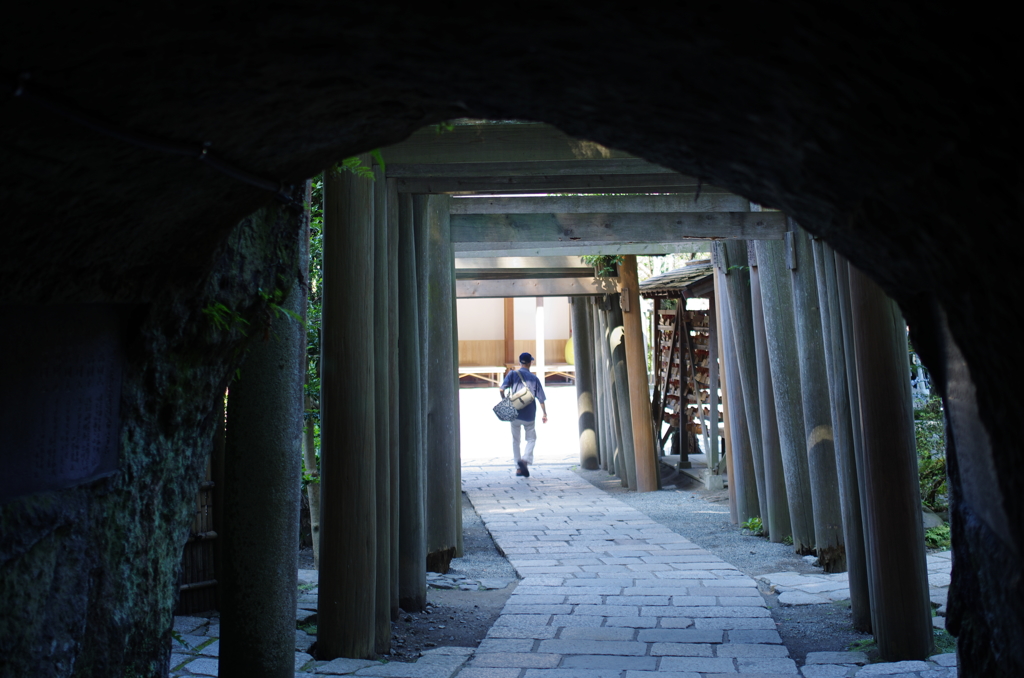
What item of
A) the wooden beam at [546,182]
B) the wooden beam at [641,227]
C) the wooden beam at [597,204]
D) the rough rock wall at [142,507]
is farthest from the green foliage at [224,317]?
the wooden beam at [597,204]

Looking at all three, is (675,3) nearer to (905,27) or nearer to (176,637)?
(905,27)

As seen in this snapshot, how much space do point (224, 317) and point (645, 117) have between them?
1.40 metres

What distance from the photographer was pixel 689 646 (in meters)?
4.30

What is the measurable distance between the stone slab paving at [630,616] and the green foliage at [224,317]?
7.02 feet

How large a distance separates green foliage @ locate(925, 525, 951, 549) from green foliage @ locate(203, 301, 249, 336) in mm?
5784

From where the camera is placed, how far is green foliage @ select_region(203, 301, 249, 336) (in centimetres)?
234

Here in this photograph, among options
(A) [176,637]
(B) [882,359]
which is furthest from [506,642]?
(B) [882,359]

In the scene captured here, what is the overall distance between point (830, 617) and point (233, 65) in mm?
A: 4591

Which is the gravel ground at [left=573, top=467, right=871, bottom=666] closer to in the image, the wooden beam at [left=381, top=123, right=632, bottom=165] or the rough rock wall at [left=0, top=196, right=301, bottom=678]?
the wooden beam at [left=381, top=123, right=632, bottom=165]

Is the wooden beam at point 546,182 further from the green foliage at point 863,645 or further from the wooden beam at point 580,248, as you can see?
the green foliage at point 863,645

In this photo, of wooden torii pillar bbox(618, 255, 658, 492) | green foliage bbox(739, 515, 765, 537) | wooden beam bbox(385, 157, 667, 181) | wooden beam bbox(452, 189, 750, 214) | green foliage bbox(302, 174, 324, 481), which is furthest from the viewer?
wooden torii pillar bbox(618, 255, 658, 492)

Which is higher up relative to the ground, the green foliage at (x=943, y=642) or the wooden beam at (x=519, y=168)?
the wooden beam at (x=519, y=168)

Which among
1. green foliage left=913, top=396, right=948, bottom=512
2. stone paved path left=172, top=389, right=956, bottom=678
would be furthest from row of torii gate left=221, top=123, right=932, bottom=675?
green foliage left=913, top=396, right=948, bottom=512

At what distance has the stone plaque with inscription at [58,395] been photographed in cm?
→ 181
